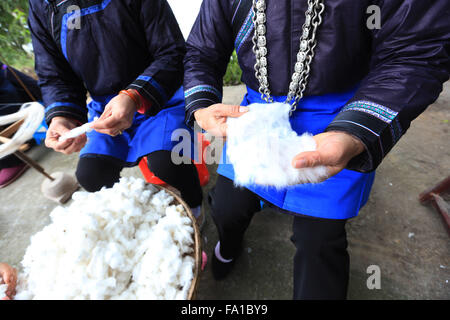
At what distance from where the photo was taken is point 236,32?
3.21ft

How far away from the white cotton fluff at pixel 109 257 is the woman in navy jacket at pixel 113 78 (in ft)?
1.40

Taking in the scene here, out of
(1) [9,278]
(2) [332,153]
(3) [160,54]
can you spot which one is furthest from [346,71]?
(1) [9,278]

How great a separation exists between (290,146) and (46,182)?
233 centimetres

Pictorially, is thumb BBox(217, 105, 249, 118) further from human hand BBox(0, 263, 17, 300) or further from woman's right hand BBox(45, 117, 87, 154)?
human hand BBox(0, 263, 17, 300)

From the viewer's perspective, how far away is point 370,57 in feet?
2.86

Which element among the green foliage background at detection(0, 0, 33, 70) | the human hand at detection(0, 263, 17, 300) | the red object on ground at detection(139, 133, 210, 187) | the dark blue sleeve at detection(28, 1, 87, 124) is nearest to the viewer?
the human hand at detection(0, 263, 17, 300)

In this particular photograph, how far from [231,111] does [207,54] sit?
0.44 metres

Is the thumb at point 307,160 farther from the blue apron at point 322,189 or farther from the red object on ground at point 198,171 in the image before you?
the red object on ground at point 198,171

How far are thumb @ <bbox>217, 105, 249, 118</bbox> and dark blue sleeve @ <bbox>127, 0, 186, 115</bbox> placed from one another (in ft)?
1.72

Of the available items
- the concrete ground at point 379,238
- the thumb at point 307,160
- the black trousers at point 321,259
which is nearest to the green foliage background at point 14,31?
the concrete ground at point 379,238

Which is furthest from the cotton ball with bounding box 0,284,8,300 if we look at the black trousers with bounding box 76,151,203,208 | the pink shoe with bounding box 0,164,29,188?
the pink shoe with bounding box 0,164,29,188

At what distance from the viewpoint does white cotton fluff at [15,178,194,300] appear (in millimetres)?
775

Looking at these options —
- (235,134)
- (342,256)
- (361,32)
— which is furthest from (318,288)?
(361,32)

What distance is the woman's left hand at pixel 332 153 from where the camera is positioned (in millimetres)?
688
